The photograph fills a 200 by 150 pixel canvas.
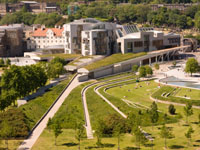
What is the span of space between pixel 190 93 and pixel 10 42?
7502 cm

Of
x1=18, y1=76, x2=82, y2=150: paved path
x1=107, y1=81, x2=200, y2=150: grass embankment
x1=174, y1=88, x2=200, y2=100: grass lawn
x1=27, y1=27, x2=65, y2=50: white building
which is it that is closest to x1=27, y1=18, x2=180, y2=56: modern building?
x1=27, y1=27, x2=65, y2=50: white building

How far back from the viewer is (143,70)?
88.4 m

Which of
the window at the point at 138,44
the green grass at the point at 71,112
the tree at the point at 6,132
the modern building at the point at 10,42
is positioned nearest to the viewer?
the tree at the point at 6,132

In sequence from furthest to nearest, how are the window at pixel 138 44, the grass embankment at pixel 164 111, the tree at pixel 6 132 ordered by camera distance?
the window at pixel 138 44 < the tree at pixel 6 132 < the grass embankment at pixel 164 111

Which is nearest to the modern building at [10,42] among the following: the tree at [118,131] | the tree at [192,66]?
the tree at [192,66]

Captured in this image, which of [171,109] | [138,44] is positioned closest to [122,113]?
[171,109]

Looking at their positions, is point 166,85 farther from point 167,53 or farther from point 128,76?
point 167,53

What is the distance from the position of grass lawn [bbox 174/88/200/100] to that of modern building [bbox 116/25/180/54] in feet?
128

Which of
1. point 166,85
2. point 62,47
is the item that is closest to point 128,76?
point 166,85

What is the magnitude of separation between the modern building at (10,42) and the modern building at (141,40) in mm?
36988

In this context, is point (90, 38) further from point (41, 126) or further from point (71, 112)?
point (41, 126)

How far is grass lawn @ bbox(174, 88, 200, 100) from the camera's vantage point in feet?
231

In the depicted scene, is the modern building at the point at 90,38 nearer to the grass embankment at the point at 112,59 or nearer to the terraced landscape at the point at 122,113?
the grass embankment at the point at 112,59

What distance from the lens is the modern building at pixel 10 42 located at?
122m
